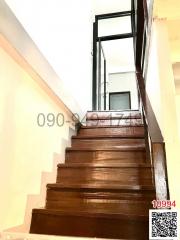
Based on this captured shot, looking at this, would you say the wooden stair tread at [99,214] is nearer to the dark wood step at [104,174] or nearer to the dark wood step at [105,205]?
the dark wood step at [105,205]

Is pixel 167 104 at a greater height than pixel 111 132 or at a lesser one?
lesser

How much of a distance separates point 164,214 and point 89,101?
11.7 ft

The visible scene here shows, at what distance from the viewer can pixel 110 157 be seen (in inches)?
99.5

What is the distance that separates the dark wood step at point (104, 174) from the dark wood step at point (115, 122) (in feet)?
3.54

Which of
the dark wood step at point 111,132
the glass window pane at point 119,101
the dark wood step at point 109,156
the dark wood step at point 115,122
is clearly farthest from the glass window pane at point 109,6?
the dark wood step at point 109,156

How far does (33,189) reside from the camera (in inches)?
78.1

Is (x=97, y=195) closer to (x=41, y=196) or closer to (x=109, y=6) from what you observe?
(x=41, y=196)

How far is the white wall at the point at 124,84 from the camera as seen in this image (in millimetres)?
7055

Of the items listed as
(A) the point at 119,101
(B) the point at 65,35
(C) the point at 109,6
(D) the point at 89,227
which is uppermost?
(C) the point at 109,6

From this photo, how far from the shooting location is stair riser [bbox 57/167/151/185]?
2.16 meters

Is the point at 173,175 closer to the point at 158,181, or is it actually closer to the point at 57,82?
the point at 158,181

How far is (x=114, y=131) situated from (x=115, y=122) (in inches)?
11.3

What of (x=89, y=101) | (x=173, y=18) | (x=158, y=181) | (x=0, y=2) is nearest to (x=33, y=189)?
(x=158, y=181)

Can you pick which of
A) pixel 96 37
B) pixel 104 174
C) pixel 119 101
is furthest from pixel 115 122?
pixel 119 101
